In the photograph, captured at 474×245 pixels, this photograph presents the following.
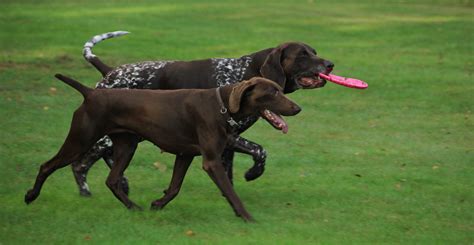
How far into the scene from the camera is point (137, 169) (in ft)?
38.3

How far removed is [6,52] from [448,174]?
11.9 meters

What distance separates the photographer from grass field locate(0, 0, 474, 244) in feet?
29.4

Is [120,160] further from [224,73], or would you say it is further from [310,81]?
[310,81]

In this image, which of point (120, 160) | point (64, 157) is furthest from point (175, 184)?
point (64, 157)

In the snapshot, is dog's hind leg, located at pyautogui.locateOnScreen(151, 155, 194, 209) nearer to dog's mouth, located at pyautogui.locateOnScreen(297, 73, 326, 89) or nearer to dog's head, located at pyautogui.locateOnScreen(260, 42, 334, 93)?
dog's head, located at pyautogui.locateOnScreen(260, 42, 334, 93)

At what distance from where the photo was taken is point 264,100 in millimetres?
9219

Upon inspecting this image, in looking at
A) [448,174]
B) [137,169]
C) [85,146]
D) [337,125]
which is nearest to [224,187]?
[85,146]

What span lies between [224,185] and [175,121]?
30.6 inches

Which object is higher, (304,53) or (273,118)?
(304,53)

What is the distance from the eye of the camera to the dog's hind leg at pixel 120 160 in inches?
376

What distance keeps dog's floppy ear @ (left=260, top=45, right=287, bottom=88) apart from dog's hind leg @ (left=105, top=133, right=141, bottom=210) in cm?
150

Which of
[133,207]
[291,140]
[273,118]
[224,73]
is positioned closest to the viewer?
[273,118]

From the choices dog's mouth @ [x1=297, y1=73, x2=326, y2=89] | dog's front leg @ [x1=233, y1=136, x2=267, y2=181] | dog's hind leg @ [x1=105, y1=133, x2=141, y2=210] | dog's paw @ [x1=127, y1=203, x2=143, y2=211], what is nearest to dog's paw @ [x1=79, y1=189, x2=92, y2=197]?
dog's hind leg @ [x1=105, y1=133, x2=141, y2=210]

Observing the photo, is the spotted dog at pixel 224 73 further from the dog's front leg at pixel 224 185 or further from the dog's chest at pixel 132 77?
the dog's front leg at pixel 224 185
